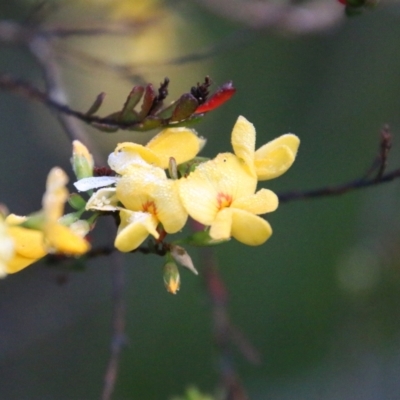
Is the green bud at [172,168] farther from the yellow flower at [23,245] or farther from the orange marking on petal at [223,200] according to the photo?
the yellow flower at [23,245]

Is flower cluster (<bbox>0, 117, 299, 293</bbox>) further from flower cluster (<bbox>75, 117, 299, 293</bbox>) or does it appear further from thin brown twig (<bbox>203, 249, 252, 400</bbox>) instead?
thin brown twig (<bbox>203, 249, 252, 400</bbox>)

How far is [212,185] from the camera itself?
771mm

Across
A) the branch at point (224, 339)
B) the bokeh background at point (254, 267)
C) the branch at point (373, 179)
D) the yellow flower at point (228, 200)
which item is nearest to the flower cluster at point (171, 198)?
the yellow flower at point (228, 200)

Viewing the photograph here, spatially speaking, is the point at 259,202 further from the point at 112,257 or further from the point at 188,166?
the point at 112,257

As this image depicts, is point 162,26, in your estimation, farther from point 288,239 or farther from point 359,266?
point 288,239

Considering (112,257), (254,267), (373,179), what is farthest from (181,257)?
(254,267)

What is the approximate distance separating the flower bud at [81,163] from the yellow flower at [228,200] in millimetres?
130

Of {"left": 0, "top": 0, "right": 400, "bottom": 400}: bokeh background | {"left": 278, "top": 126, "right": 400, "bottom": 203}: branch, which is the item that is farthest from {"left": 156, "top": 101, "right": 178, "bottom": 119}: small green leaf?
{"left": 0, "top": 0, "right": 400, "bottom": 400}: bokeh background

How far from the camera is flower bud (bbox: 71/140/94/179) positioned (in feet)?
2.65

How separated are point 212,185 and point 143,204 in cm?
9

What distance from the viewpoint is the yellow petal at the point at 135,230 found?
2.35 ft

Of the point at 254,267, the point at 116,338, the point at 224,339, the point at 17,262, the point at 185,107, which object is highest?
the point at 185,107

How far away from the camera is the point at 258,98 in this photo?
4.07 metres

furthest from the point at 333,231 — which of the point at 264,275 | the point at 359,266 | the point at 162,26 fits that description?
the point at 162,26
